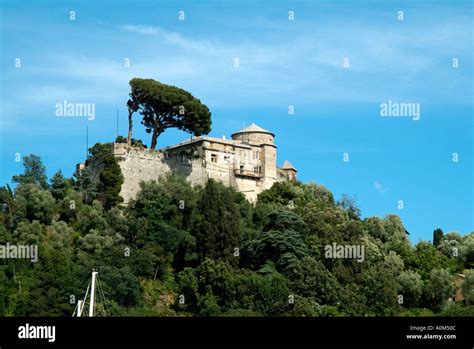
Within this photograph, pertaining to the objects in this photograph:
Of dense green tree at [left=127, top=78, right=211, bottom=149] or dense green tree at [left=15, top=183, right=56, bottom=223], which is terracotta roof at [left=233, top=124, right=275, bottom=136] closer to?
dense green tree at [left=127, top=78, right=211, bottom=149]

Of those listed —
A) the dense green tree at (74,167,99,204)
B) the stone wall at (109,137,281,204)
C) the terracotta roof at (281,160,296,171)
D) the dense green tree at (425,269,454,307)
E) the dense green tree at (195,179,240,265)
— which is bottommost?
the dense green tree at (425,269,454,307)

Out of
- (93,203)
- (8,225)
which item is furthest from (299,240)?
(8,225)

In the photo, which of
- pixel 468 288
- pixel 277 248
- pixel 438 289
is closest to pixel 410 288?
pixel 438 289

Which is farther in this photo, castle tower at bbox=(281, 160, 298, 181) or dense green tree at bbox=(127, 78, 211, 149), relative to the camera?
castle tower at bbox=(281, 160, 298, 181)

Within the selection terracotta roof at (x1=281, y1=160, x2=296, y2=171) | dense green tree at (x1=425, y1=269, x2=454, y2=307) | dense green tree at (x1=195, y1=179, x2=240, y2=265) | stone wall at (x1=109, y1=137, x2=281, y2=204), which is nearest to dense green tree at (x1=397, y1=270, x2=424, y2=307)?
dense green tree at (x1=425, y1=269, x2=454, y2=307)

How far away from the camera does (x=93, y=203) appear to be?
57.6 m

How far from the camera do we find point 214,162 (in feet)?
217

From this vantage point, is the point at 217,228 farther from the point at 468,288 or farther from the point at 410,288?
the point at 468,288

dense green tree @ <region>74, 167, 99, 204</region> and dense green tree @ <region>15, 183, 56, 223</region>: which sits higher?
dense green tree @ <region>74, 167, 99, 204</region>
